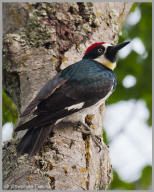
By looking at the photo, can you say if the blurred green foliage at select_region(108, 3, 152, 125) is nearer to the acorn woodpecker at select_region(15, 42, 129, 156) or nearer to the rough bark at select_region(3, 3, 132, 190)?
the rough bark at select_region(3, 3, 132, 190)

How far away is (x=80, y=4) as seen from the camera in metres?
3.20

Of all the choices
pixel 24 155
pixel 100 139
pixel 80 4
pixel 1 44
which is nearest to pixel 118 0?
pixel 80 4

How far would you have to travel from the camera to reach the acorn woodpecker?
89.9 inches

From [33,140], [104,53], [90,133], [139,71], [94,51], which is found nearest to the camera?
[33,140]

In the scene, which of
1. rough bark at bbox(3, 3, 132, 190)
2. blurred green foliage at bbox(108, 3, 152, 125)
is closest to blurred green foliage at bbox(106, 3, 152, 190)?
blurred green foliage at bbox(108, 3, 152, 125)

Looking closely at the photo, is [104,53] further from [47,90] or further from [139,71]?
[139,71]

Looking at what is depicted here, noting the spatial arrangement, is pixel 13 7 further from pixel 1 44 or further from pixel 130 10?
pixel 130 10

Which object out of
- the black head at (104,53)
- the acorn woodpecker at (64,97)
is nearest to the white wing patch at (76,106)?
the acorn woodpecker at (64,97)

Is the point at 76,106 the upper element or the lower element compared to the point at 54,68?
lower

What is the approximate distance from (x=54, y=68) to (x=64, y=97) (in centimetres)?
42

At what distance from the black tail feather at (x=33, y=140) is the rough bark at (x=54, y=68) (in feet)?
0.16

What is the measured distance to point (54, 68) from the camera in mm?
2811

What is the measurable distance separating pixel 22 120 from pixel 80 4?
127cm

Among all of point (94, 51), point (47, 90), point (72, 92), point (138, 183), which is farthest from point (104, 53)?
point (138, 183)
